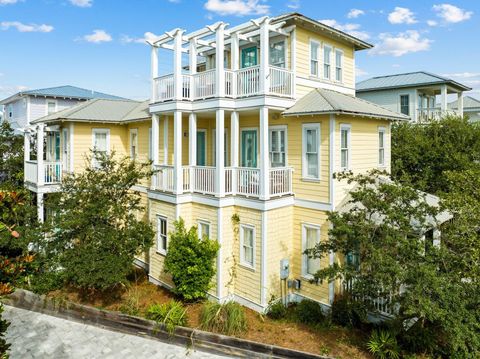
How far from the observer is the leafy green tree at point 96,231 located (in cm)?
1361

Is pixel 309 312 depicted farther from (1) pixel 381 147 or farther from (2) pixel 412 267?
(1) pixel 381 147

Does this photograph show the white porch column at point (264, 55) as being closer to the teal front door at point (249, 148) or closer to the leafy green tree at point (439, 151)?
the teal front door at point (249, 148)

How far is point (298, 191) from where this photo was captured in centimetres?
1459

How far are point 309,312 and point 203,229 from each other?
5.16 metres

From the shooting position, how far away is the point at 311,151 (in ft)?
46.9

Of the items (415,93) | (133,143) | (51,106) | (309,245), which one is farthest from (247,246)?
(51,106)

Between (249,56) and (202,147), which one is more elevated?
(249,56)

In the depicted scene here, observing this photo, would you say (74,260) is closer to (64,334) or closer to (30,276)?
(64,334)

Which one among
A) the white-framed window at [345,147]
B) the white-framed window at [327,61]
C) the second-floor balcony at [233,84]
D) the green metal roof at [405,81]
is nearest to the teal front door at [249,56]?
the second-floor balcony at [233,84]

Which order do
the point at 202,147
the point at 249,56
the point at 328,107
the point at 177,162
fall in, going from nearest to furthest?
A: the point at 328,107, the point at 177,162, the point at 249,56, the point at 202,147

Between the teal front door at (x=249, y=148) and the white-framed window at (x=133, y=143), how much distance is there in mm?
7169

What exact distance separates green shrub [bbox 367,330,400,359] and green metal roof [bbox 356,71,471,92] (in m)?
21.2

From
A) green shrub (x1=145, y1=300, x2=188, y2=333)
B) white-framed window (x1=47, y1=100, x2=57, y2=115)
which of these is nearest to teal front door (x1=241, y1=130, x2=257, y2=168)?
green shrub (x1=145, y1=300, x2=188, y2=333)

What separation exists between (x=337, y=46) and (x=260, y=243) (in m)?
9.91
